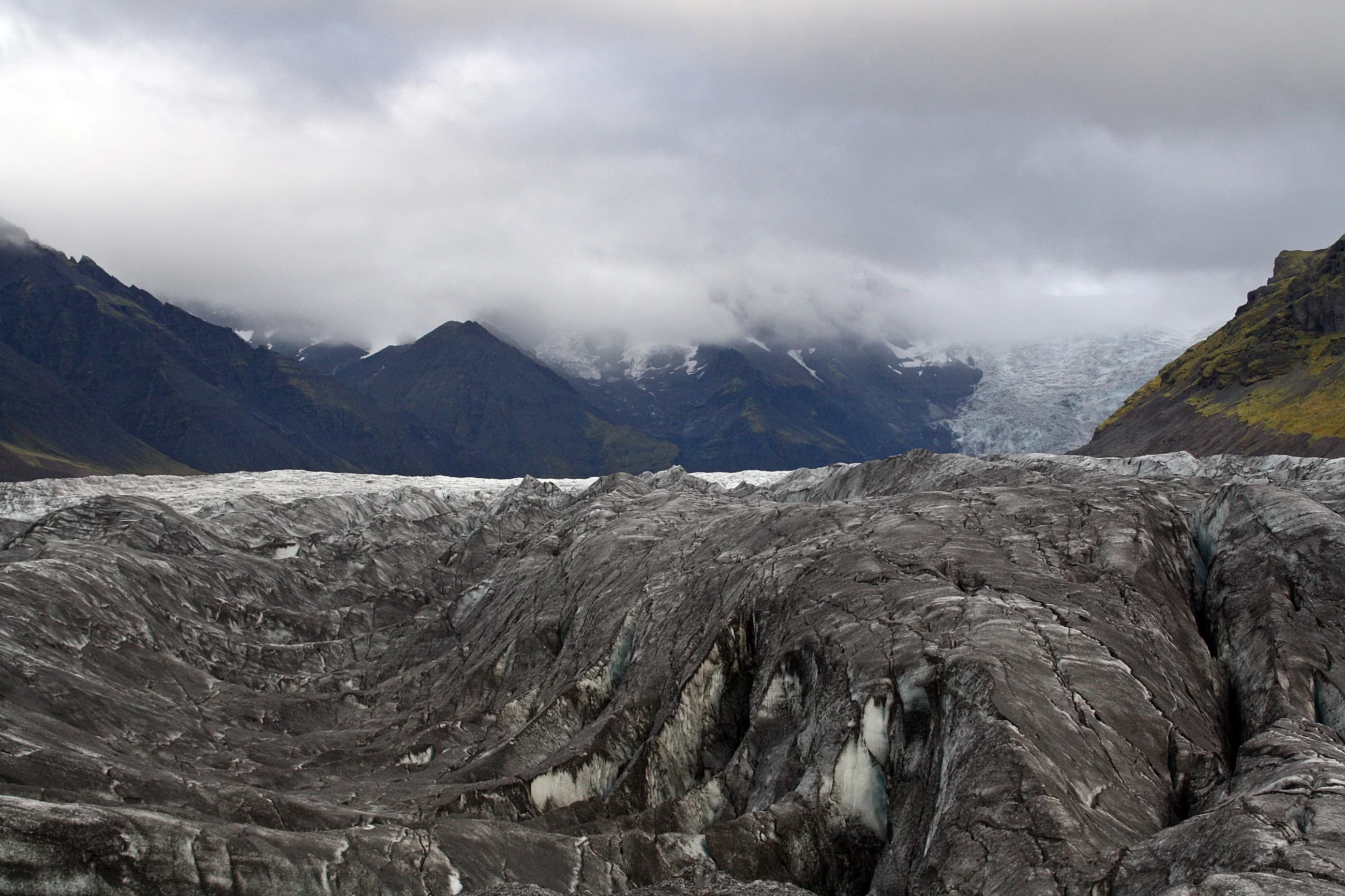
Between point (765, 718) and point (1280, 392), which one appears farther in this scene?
point (1280, 392)

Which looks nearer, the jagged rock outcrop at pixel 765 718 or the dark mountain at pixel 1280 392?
the jagged rock outcrop at pixel 765 718

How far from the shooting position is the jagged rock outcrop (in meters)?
23.5

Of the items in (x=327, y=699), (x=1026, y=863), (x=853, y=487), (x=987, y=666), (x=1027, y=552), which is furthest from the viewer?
(x=853, y=487)

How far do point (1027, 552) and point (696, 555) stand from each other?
73.9ft

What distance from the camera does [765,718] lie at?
118ft

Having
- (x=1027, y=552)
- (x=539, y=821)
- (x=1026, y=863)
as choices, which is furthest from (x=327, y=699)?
Result: (x=1026, y=863)

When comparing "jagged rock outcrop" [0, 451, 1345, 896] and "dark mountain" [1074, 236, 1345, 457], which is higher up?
"dark mountain" [1074, 236, 1345, 457]

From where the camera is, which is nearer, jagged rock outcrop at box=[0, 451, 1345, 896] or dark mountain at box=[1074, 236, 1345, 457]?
jagged rock outcrop at box=[0, 451, 1345, 896]

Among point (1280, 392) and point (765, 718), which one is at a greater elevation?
point (1280, 392)

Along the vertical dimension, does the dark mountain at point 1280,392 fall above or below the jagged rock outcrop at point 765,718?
above

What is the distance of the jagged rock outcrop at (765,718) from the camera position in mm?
23484

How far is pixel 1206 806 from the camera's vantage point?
2514cm

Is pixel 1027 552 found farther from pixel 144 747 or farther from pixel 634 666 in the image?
pixel 144 747

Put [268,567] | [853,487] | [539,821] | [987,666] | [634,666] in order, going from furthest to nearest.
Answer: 1. [853,487]
2. [268,567]
3. [634,666]
4. [539,821]
5. [987,666]
